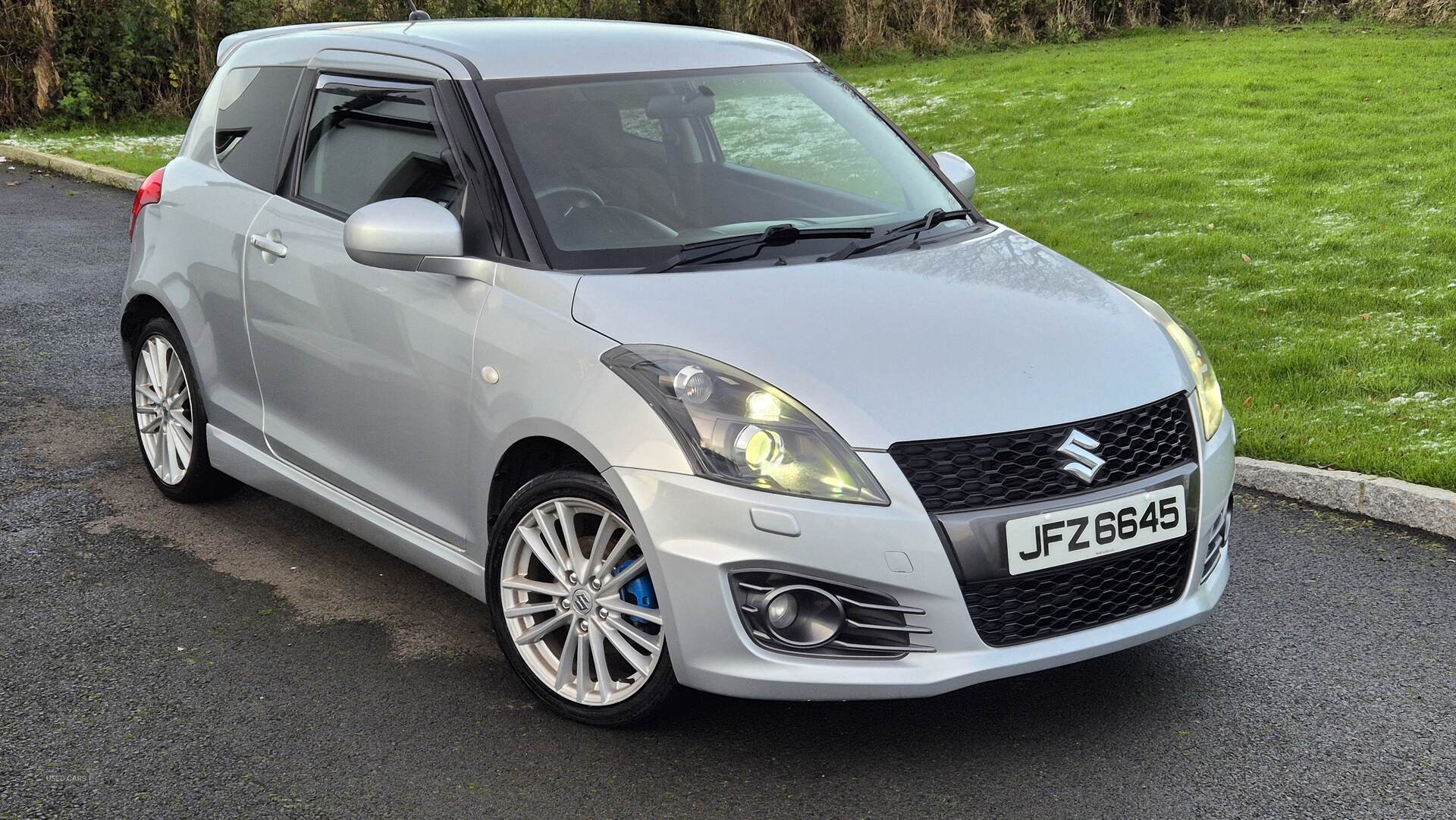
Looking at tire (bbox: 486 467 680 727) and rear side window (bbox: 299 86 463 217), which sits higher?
rear side window (bbox: 299 86 463 217)

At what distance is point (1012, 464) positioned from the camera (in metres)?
3.34

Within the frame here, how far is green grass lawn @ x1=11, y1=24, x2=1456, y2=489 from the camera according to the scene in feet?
21.1

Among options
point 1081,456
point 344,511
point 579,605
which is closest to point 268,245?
point 344,511

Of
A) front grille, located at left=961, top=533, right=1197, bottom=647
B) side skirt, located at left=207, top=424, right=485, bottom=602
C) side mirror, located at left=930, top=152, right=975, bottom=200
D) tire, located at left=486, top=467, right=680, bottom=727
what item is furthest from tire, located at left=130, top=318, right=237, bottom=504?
front grille, located at left=961, top=533, right=1197, bottom=647

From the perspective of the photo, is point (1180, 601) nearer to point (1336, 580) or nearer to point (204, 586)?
point (1336, 580)

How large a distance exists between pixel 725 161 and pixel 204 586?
2.24 metres

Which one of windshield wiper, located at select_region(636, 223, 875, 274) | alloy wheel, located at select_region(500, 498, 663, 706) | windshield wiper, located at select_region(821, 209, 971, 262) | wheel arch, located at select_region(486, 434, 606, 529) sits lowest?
alloy wheel, located at select_region(500, 498, 663, 706)

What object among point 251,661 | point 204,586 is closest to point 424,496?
point 251,661

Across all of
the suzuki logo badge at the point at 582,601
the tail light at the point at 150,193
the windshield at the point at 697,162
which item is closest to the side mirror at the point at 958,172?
the windshield at the point at 697,162

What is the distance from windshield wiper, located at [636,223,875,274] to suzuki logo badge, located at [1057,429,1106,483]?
1.10 meters

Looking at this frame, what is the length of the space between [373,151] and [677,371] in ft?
5.35

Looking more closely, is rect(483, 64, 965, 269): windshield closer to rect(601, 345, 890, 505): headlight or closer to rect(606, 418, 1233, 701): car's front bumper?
rect(601, 345, 890, 505): headlight

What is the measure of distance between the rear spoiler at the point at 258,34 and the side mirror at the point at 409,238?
1.55 m

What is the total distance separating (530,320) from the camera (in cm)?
377
